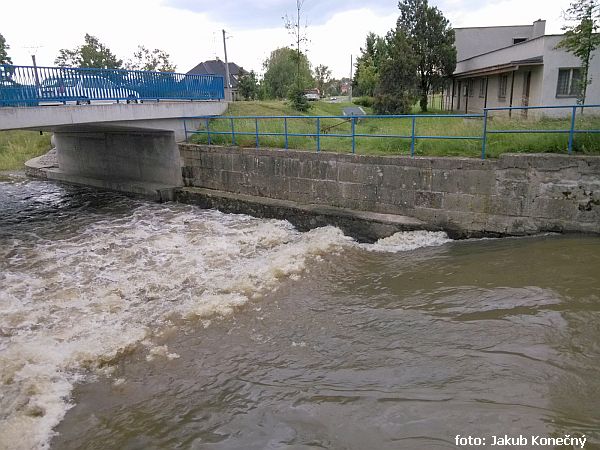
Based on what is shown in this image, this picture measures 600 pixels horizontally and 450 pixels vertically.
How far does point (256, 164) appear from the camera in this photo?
12.9 metres

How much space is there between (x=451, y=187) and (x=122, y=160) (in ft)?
41.5

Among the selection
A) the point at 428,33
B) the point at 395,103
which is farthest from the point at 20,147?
the point at 428,33

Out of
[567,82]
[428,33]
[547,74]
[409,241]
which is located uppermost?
[428,33]

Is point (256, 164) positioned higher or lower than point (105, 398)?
higher

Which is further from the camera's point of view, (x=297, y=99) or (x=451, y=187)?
(x=297, y=99)

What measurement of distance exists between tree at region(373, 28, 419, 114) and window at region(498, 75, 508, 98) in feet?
14.1

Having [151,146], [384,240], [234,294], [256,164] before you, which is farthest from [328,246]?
[151,146]

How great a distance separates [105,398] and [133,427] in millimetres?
735

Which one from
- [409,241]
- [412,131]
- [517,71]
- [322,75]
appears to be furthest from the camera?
[322,75]

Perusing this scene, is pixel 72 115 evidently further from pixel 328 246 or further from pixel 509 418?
pixel 509 418

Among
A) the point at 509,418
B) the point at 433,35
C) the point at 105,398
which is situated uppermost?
the point at 433,35

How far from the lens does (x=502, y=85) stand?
22.2 m

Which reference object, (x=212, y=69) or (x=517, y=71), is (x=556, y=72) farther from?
(x=212, y=69)

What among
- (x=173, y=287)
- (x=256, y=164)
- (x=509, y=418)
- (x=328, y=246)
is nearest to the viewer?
(x=509, y=418)
